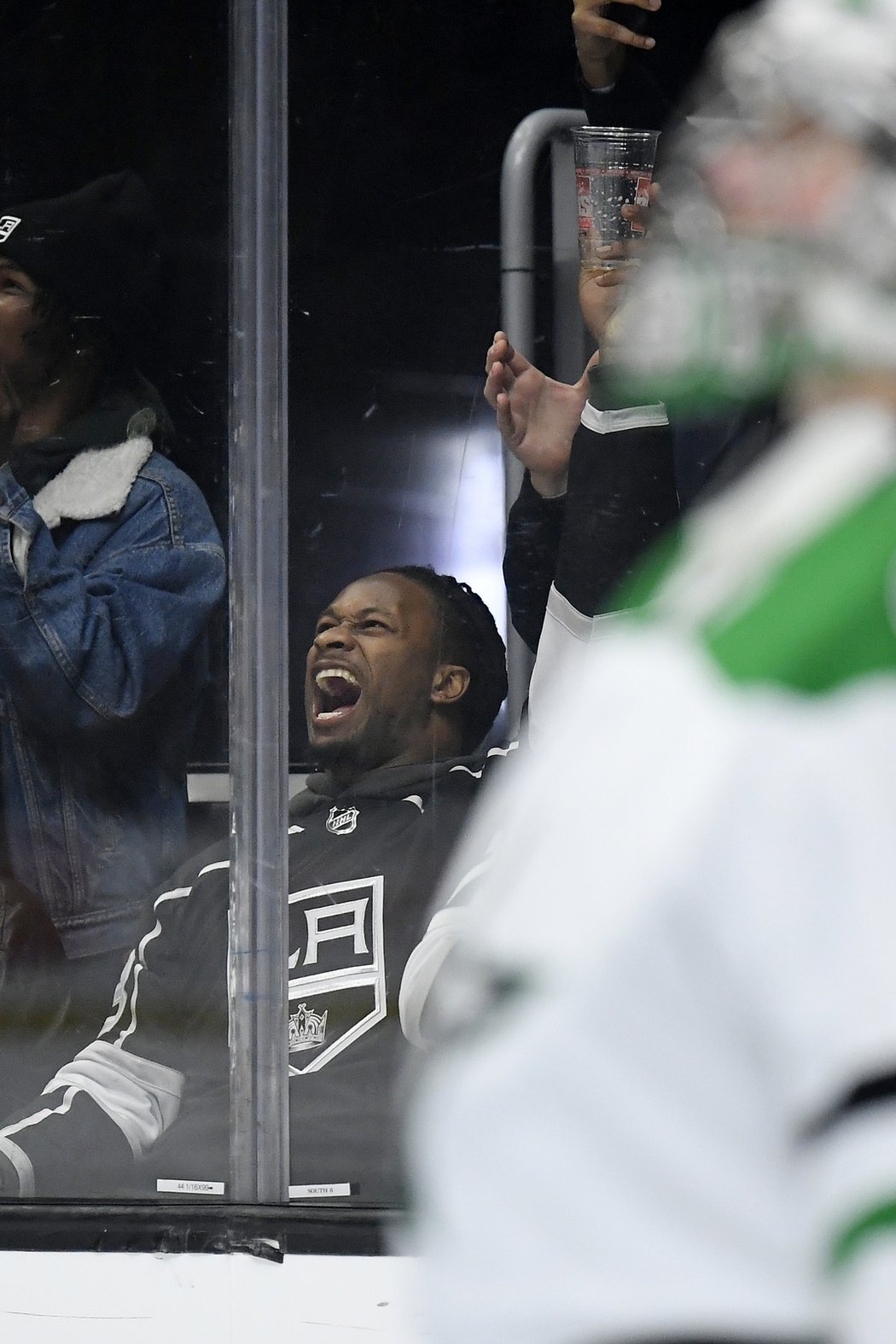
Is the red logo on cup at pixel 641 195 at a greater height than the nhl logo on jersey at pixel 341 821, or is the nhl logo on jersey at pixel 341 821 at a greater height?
the red logo on cup at pixel 641 195

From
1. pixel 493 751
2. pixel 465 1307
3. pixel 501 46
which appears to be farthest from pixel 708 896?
pixel 501 46

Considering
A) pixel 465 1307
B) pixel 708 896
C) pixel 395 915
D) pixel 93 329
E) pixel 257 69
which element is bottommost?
pixel 465 1307

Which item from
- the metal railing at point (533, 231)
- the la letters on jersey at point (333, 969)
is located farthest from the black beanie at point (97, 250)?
the la letters on jersey at point (333, 969)

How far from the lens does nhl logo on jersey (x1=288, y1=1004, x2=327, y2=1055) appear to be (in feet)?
8.55

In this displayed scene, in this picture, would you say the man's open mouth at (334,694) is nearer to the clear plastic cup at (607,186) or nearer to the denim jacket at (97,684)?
the denim jacket at (97,684)

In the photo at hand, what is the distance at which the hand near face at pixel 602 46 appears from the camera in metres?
2.55

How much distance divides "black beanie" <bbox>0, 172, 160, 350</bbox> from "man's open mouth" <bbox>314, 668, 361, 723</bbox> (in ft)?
1.91

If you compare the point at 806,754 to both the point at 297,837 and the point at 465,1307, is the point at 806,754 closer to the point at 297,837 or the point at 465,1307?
the point at 465,1307

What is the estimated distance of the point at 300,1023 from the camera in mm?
2611

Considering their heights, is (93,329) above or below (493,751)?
above

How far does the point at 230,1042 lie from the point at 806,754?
7.02ft

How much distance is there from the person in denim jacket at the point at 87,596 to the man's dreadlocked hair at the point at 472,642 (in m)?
0.34

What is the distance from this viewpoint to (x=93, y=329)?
2654 millimetres

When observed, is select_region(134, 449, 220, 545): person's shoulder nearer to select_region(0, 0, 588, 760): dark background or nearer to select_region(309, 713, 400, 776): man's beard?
select_region(0, 0, 588, 760): dark background
